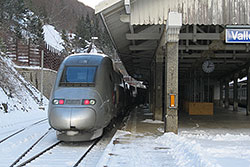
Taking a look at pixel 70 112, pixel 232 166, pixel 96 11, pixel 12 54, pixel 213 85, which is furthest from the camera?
pixel 213 85

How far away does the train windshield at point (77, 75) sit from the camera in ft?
32.5

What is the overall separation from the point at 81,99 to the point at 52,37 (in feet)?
210

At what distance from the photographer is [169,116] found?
10.1 m

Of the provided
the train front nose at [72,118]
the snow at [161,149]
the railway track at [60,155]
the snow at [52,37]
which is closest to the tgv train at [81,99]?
the train front nose at [72,118]

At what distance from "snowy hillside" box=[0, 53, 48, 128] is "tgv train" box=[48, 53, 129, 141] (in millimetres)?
5788

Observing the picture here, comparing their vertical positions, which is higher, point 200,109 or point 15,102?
point 15,102

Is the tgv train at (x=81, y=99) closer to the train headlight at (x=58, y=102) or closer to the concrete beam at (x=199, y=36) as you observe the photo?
the train headlight at (x=58, y=102)

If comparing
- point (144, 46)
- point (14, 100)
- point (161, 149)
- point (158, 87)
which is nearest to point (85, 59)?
point (161, 149)

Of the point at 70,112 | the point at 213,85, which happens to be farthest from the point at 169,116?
the point at 213,85

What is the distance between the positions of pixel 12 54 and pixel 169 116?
22.2 metres

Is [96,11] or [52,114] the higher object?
[96,11]

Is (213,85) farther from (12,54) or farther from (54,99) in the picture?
(54,99)

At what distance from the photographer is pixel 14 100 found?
18.9 meters

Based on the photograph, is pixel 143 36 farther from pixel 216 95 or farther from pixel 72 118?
pixel 216 95
